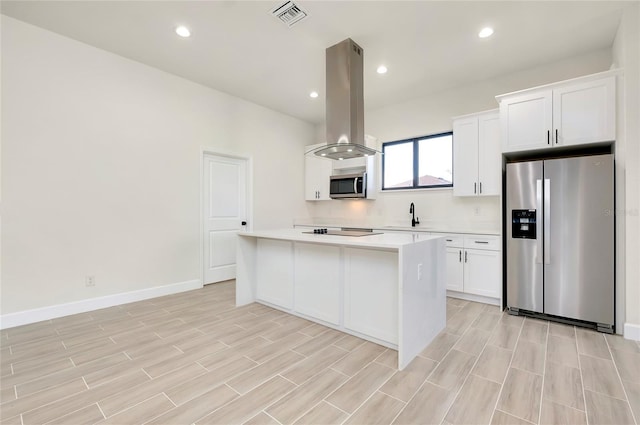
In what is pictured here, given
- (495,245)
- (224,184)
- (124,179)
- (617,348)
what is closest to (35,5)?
(124,179)

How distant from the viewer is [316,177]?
18.7 feet

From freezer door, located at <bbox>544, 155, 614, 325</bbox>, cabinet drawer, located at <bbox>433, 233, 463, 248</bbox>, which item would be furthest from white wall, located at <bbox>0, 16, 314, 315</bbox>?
freezer door, located at <bbox>544, 155, 614, 325</bbox>

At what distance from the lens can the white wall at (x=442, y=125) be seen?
3.56 metres

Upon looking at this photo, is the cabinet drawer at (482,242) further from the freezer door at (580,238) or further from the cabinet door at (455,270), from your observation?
the freezer door at (580,238)

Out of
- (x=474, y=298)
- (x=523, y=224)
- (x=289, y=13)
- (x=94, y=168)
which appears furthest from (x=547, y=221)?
(x=94, y=168)

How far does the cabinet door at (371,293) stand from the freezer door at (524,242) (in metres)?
1.78

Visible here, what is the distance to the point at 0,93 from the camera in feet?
8.89

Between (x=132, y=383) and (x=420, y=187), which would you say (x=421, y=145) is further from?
(x=132, y=383)

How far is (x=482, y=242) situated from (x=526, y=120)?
1.47 meters

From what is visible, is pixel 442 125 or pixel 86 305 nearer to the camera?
pixel 86 305

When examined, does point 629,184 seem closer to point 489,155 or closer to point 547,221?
point 547,221

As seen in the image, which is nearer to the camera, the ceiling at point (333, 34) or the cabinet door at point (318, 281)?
the ceiling at point (333, 34)

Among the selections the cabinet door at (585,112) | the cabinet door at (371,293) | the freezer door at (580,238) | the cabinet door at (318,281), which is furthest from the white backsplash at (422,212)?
the cabinet door at (318,281)

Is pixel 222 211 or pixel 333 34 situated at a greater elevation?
pixel 333 34
